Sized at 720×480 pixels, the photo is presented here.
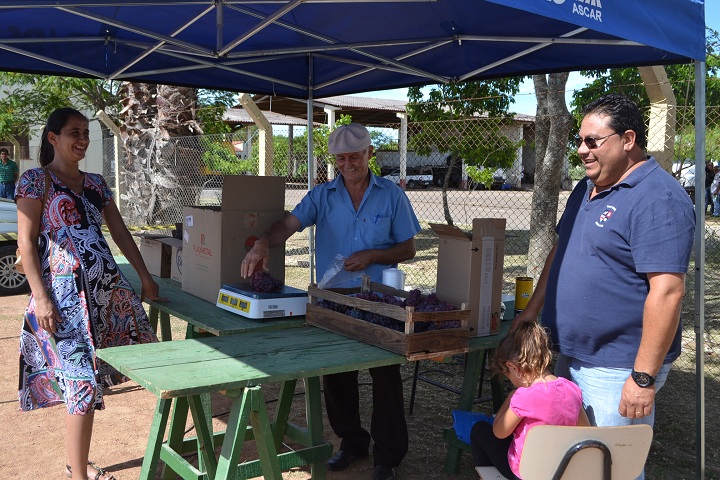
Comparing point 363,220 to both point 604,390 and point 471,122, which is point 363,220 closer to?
point 604,390

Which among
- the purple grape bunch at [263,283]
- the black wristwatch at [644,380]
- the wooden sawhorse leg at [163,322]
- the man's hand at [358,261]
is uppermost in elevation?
the man's hand at [358,261]

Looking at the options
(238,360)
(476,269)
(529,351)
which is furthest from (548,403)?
(238,360)

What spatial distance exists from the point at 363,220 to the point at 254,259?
24.6 inches

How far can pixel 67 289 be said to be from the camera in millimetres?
3053

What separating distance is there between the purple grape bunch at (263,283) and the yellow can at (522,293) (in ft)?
4.08

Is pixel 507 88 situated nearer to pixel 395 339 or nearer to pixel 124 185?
pixel 124 185

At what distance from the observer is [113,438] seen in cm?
398

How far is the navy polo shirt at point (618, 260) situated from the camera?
2.22 metres

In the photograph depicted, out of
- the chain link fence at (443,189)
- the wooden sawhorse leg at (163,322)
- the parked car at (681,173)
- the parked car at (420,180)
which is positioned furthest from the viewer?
the parked car at (420,180)

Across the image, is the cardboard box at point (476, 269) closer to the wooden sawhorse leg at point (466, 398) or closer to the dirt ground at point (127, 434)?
the wooden sawhorse leg at point (466, 398)

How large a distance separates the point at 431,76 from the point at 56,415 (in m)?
3.35

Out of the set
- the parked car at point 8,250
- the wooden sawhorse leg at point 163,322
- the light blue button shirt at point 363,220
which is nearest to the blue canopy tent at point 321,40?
the light blue button shirt at point 363,220

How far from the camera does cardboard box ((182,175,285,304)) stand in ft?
11.5

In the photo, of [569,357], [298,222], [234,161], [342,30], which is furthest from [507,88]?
[569,357]
